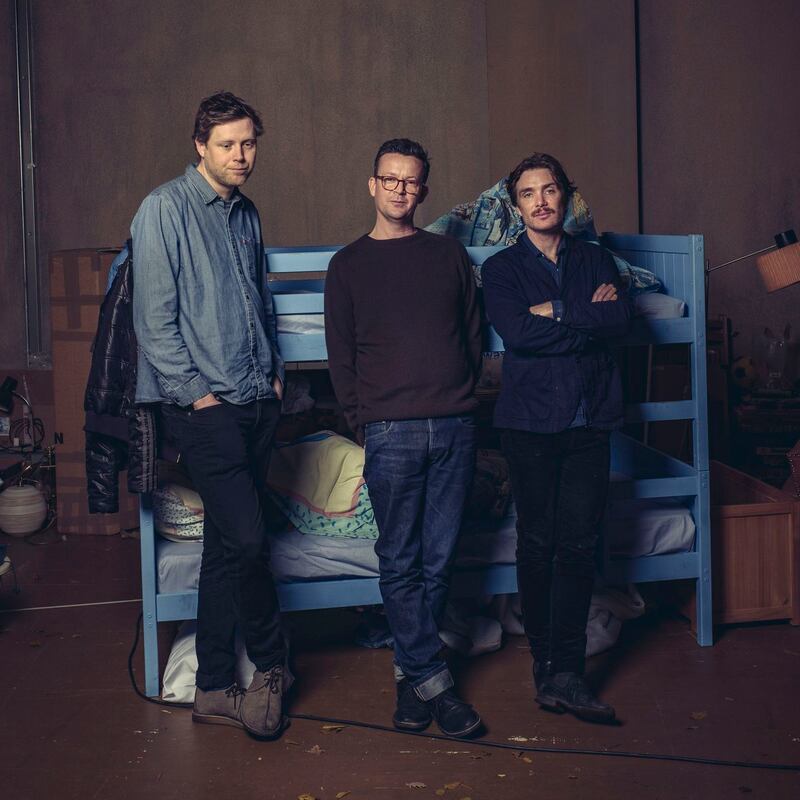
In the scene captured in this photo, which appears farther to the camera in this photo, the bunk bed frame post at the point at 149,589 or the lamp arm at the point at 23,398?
the lamp arm at the point at 23,398

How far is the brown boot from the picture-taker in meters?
3.32

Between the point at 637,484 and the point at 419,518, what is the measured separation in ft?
3.27

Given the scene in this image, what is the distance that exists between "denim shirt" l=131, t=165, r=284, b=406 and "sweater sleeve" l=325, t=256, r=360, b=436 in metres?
0.20

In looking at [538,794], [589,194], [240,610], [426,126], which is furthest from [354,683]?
[426,126]

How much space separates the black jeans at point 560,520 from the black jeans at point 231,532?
0.78m

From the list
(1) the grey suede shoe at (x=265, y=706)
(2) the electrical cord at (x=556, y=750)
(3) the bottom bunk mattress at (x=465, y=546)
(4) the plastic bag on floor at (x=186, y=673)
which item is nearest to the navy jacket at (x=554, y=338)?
(3) the bottom bunk mattress at (x=465, y=546)

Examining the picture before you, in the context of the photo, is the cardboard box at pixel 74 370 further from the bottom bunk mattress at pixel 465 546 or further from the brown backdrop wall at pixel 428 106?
the bottom bunk mattress at pixel 465 546

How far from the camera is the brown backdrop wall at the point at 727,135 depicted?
21.3ft

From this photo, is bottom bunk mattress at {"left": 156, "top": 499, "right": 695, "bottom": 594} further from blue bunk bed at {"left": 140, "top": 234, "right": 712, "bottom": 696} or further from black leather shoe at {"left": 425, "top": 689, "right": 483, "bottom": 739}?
black leather shoe at {"left": 425, "top": 689, "right": 483, "bottom": 739}

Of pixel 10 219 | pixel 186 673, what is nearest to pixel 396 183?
pixel 186 673

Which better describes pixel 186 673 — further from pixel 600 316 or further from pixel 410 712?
pixel 600 316

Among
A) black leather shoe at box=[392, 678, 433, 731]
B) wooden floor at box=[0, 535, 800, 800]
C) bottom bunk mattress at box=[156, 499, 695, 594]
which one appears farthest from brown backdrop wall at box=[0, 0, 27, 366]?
black leather shoe at box=[392, 678, 433, 731]

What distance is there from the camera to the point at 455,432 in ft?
10.3

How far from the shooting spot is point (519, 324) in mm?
3209
